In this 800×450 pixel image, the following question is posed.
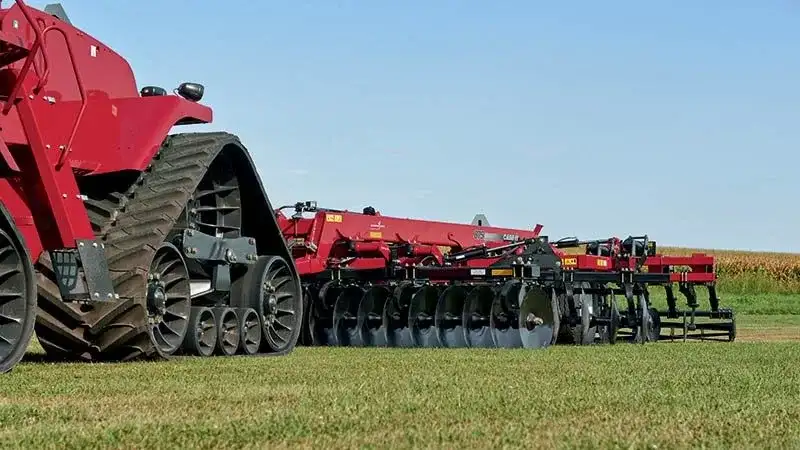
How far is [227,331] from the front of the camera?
1135 centimetres

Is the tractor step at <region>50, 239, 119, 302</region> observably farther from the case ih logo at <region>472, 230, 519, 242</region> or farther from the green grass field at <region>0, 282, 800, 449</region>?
the case ih logo at <region>472, 230, 519, 242</region>

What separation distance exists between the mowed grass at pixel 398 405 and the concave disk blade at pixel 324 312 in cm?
549

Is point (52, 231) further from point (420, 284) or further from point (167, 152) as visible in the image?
point (420, 284)

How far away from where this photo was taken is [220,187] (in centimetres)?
1165

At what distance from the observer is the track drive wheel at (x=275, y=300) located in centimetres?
1184

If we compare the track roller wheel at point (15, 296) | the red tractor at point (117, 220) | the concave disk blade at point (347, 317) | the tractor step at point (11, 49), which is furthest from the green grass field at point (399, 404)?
the concave disk blade at point (347, 317)

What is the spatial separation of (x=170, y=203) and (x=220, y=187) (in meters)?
1.96

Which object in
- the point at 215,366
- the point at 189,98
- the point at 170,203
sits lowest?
the point at 215,366

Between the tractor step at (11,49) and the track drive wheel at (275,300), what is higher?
the tractor step at (11,49)

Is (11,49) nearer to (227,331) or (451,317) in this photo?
(227,331)

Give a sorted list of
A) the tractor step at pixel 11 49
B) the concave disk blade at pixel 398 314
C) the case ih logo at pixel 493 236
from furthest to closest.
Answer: the case ih logo at pixel 493 236, the concave disk blade at pixel 398 314, the tractor step at pixel 11 49

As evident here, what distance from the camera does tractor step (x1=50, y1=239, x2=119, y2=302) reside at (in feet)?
28.4

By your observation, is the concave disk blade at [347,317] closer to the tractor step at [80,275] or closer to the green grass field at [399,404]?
the green grass field at [399,404]

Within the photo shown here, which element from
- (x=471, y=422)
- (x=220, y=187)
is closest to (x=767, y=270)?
(x=220, y=187)
